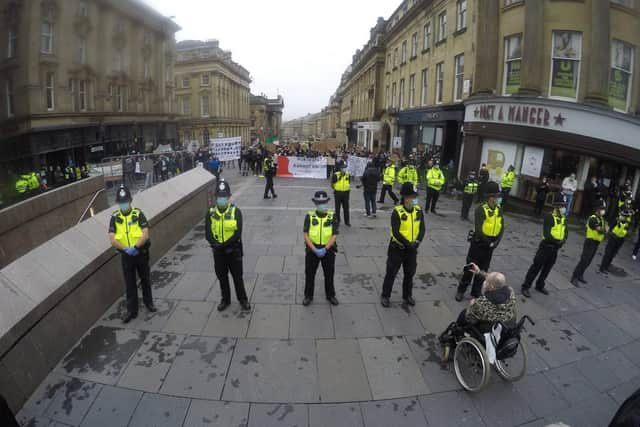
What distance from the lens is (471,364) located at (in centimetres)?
376

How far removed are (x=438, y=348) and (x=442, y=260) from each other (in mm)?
3403

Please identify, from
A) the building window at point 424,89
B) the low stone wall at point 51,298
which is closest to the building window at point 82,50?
the low stone wall at point 51,298

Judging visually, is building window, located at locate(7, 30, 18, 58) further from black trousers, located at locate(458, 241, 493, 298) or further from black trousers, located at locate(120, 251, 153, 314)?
black trousers, located at locate(458, 241, 493, 298)

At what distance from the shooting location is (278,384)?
12.2 feet

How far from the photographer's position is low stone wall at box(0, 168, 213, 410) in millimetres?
3414

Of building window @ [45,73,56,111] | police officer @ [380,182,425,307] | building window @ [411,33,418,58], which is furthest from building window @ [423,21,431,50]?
building window @ [45,73,56,111]

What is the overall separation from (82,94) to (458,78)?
18.3 meters

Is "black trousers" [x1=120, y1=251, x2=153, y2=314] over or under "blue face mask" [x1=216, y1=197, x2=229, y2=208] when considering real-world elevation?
under

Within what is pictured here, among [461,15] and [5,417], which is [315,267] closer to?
[5,417]

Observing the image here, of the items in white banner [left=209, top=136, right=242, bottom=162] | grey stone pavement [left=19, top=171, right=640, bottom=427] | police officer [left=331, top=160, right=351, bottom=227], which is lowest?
grey stone pavement [left=19, top=171, right=640, bottom=427]

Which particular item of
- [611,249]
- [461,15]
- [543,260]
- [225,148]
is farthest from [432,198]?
[461,15]

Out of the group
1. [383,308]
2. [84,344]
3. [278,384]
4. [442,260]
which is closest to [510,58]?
[442,260]

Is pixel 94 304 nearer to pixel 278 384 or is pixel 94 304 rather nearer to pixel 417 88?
pixel 278 384

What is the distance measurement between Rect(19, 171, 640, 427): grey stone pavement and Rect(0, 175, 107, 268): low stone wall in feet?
6.73
